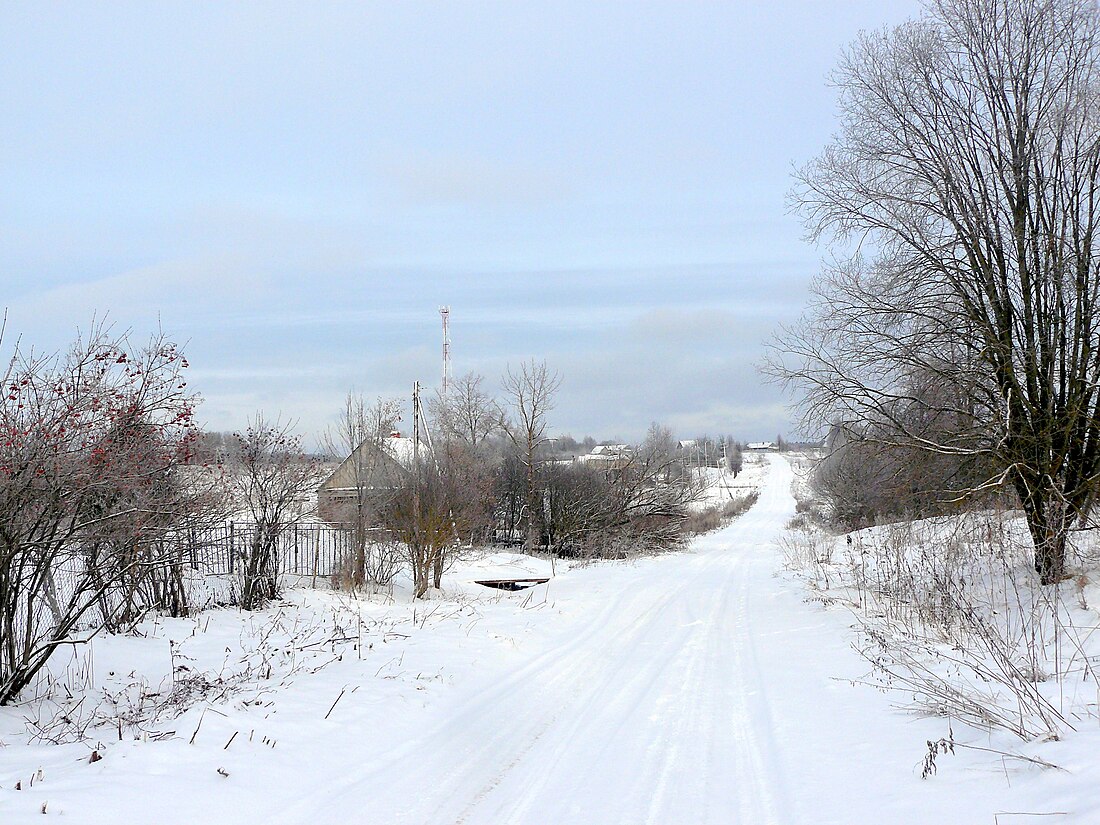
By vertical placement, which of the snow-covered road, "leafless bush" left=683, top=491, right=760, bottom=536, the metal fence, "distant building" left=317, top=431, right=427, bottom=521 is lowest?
"leafless bush" left=683, top=491, right=760, bottom=536

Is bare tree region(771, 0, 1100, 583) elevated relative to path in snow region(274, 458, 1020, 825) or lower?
elevated

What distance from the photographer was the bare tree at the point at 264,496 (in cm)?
1445

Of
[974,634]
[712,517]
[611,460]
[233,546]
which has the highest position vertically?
[611,460]

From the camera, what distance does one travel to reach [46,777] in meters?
5.18

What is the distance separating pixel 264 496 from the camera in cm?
1472

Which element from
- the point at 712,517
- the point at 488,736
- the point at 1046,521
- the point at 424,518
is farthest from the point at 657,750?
the point at 712,517

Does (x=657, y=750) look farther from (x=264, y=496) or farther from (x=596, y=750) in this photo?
(x=264, y=496)

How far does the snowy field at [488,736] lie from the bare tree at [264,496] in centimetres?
197

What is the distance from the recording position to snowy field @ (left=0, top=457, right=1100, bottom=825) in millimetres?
4957

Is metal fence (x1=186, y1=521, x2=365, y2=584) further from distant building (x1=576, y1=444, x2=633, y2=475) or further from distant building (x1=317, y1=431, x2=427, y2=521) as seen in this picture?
distant building (x1=576, y1=444, x2=633, y2=475)

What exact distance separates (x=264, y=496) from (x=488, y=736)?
30.8ft

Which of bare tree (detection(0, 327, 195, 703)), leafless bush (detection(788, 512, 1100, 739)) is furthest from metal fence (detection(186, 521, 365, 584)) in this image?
leafless bush (detection(788, 512, 1100, 739))

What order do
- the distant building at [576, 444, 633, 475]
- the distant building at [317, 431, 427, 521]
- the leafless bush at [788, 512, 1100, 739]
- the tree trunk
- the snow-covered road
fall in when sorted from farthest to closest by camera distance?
the distant building at [576, 444, 633, 475], the distant building at [317, 431, 427, 521], the tree trunk, the leafless bush at [788, 512, 1100, 739], the snow-covered road

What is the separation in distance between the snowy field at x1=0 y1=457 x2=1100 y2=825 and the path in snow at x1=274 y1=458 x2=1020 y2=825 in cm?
3
